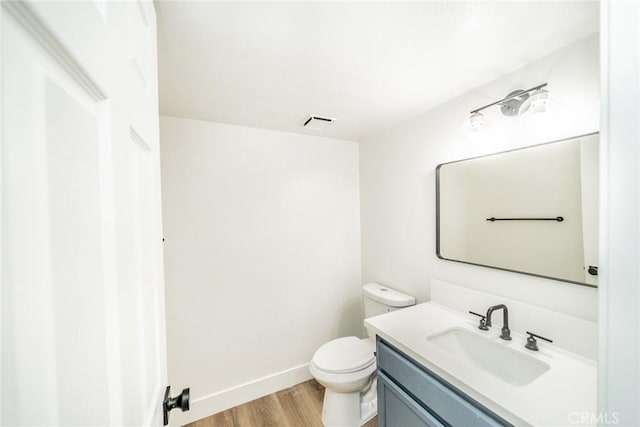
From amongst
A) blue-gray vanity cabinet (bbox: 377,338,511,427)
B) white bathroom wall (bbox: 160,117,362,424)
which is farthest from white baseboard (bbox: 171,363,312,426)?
blue-gray vanity cabinet (bbox: 377,338,511,427)

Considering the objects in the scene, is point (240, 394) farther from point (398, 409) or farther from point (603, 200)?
point (603, 200)

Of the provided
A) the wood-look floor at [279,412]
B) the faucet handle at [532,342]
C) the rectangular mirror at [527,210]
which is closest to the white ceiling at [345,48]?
the rectangular mirror at [527,210]

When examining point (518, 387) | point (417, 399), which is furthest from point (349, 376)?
point (518, 387)

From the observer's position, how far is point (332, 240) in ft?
7.70

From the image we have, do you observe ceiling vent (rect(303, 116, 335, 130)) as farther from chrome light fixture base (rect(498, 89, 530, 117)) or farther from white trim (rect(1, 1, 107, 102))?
white trim (rect(1, 1, 107, 102))

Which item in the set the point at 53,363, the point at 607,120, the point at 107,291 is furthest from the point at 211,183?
the point at 607,120

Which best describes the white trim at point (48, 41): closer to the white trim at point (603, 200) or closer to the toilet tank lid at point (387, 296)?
the white trim at point (603, 200)

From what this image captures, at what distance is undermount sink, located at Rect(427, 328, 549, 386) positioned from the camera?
3.59ft

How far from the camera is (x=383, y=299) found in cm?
187

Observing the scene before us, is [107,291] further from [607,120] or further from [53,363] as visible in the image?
[607,120]

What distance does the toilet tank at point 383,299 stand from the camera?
5.87 ft

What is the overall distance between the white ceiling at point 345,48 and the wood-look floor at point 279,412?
2.22 m

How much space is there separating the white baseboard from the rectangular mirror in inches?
64.6

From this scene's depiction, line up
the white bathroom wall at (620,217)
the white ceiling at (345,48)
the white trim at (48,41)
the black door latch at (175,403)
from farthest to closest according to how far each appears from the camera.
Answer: the white ceiling at (345,48) < the black door latch at (175,403) < the white bathroom wall at (620,217) < the white trim at (48,41)
